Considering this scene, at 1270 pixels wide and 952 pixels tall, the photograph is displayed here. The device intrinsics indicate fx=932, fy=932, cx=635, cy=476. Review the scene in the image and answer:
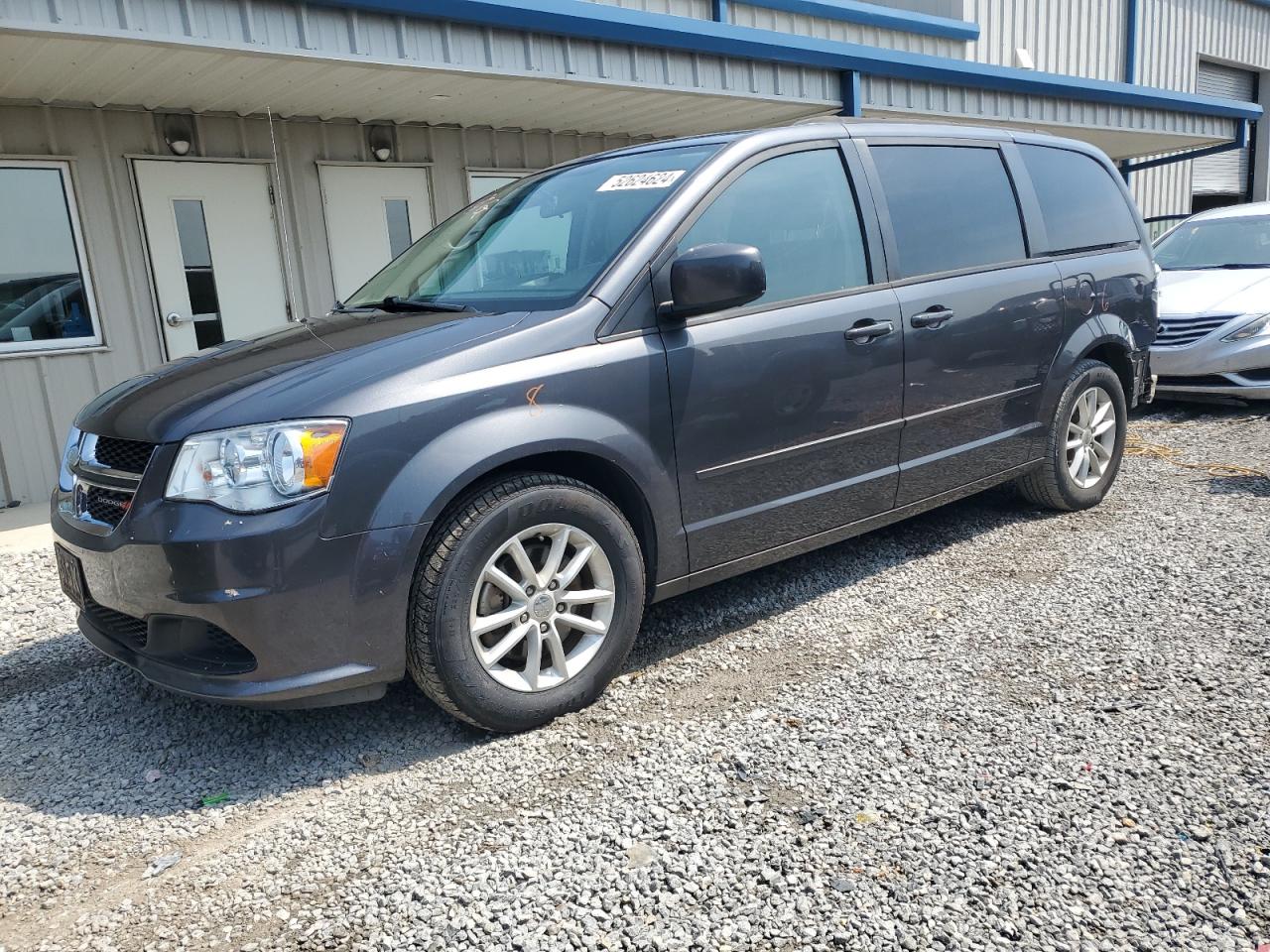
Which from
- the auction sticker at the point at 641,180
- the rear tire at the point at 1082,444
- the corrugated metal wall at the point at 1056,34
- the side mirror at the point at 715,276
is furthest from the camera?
the corrugated metal wall at the point at 1056,34

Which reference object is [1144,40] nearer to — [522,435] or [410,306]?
[410,306]

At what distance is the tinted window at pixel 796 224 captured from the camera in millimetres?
3383

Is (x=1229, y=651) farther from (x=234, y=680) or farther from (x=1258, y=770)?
(x=234, y=680)

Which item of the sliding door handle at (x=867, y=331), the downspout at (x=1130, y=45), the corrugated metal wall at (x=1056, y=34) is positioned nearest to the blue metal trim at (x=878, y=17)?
the corrugated metal wall at (x=1056, y=34)

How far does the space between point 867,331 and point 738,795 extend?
6.24 ft

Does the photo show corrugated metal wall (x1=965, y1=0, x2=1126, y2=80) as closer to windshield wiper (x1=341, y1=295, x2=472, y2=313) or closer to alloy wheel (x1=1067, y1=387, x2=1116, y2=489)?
alloy wheel (x1=1067, y1=387, x2=1116, y2=489)

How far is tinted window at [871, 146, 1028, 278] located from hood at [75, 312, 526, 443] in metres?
1.82

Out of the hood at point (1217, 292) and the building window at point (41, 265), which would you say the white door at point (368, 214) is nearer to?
the building window at point (41, 265)

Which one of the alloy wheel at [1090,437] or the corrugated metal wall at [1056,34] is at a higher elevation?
the corrugated metal wall at [1056,34]

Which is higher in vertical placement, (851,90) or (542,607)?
(851,90)

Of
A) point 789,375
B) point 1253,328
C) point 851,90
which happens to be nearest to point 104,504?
point 789,375

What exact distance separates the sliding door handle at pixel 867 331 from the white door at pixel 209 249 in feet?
16.6

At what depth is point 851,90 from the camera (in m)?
8.32

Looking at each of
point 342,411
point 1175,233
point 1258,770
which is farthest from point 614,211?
point 1175,233
